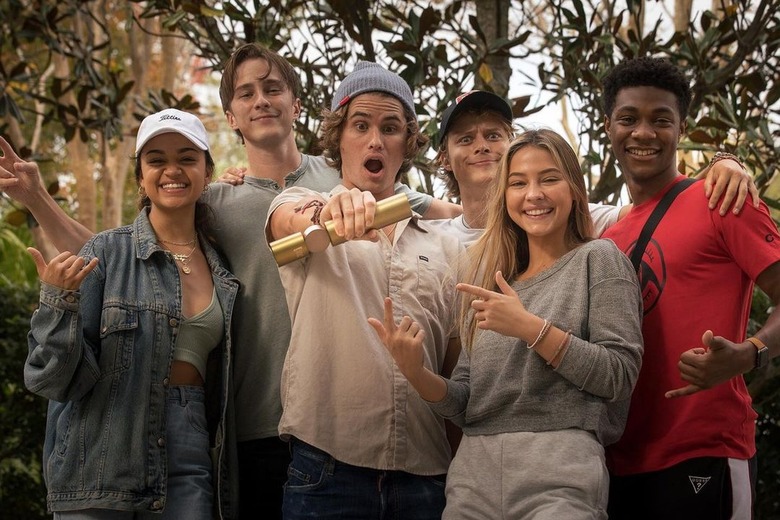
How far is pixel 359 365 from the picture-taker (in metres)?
2.83

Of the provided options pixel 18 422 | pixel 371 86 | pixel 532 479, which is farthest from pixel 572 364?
pixel 18 422

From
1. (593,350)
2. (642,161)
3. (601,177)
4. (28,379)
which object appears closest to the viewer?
(593,350)

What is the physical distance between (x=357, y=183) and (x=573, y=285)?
36.3 inches

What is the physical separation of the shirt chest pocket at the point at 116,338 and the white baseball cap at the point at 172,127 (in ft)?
2.18

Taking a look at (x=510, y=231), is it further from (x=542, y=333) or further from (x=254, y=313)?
(x=254, y=313)

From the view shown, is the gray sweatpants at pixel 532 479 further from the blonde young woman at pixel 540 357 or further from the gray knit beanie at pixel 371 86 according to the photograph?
the gray knit beanie at pixel 371 86

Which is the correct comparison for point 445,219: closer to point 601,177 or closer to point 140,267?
point 601,177

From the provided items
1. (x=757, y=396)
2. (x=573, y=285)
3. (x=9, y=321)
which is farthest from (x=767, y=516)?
(x=9, y=321)

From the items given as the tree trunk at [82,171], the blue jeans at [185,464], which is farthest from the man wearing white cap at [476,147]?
the tree trunk at [82,171]

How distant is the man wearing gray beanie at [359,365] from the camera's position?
2.72m

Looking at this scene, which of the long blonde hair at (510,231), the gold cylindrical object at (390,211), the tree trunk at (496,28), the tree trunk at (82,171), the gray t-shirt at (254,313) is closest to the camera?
the gold cylindrical object at (390,211)

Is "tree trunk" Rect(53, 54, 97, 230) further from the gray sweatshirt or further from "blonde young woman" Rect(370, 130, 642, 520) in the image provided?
the gray sweatshirt

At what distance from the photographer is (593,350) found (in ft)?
7.95

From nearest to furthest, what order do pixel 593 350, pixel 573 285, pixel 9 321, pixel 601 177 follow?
pixel 593 350, pixel 573 285, pixel 601 177, pixel 9 321
